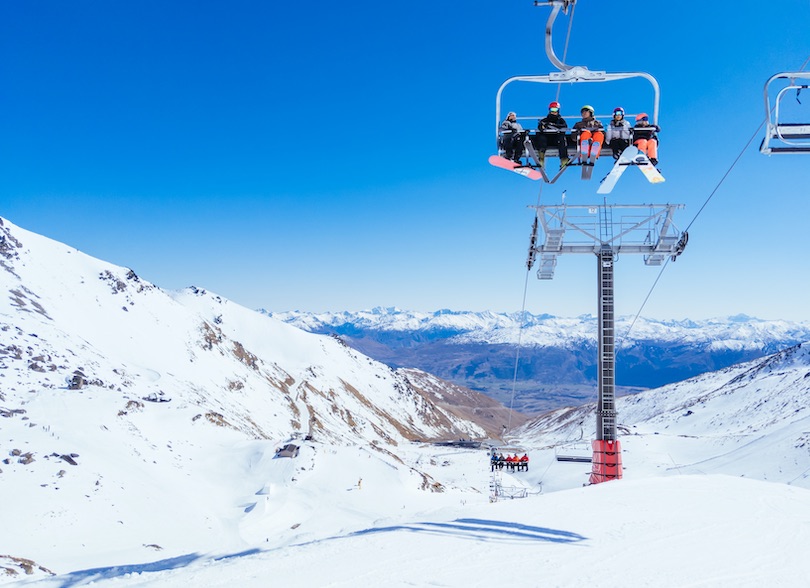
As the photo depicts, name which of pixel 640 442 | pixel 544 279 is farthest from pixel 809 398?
pixel 544 279

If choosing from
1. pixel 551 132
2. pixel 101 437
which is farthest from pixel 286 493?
pixel 551 132

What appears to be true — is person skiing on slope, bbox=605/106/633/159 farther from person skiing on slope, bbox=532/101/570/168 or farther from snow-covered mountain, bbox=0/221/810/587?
snow-covered mountain, bbox=0/221/810/587

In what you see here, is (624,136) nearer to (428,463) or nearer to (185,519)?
(185,519)

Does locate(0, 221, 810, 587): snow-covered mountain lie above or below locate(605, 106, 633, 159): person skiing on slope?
below

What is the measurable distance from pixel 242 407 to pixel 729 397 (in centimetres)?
10157

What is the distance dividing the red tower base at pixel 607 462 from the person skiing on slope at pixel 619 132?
1144cm

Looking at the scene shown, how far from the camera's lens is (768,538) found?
10.8m

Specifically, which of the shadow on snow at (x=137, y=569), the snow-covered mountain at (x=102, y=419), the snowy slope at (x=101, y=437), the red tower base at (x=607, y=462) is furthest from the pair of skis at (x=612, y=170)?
the snow-covered mountain at (x=102, y=419)

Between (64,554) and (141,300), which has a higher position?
(141,300)

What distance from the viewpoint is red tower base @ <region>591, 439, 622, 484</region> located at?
2045cm

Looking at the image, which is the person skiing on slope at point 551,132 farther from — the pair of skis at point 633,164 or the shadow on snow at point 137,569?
the shadow on snow at point 137,569

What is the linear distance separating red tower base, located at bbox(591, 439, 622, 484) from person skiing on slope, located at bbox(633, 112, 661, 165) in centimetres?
1130

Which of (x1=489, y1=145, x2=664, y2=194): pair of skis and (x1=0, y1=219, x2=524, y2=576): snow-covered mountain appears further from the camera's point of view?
(x1=0, y1=219, x2=524, y2=576): snow-covered mountain

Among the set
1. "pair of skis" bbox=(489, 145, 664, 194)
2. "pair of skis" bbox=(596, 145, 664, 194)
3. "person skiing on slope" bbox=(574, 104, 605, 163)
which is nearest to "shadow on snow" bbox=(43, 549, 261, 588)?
"pair of skis" bbox=(489, 145, 664, 194)
